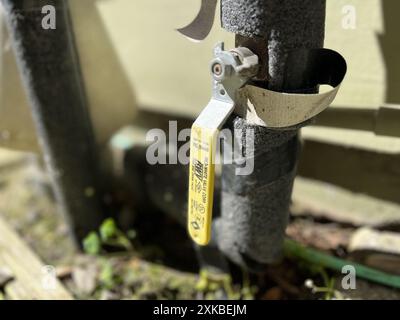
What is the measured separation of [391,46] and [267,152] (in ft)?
1.65

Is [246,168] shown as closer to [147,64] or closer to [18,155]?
[147,64]

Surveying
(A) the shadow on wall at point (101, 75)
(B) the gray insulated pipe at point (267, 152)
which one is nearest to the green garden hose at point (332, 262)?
(B) the gray insulated pipe at point (267, 152)

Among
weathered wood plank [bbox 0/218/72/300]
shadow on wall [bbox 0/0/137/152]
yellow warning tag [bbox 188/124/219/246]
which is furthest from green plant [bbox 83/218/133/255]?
yellow warning tag [bbox 188/124/219/246]

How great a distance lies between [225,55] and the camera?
0.85 meters

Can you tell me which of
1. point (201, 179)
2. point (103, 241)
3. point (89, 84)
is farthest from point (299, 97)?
point (103, 241)

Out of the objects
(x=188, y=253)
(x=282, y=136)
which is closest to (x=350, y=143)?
→ (x=282, y=136)

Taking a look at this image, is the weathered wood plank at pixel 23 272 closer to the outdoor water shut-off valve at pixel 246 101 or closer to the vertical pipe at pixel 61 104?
the vertical pipe at pixel 61 104

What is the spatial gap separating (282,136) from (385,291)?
600 mm

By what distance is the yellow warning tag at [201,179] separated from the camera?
0.89 m

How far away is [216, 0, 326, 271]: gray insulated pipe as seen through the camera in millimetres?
815

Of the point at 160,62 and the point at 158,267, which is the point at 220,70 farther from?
the point at 160,62

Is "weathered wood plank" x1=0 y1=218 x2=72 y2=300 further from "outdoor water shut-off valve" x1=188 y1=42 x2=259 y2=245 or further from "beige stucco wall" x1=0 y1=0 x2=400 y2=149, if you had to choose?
"outdoor water shut-off valve" x1=188 y1=42 x2=259 y2=245

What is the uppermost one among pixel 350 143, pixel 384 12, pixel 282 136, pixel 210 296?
pixel 384 12

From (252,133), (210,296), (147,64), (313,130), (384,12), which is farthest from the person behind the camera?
(147,64)
